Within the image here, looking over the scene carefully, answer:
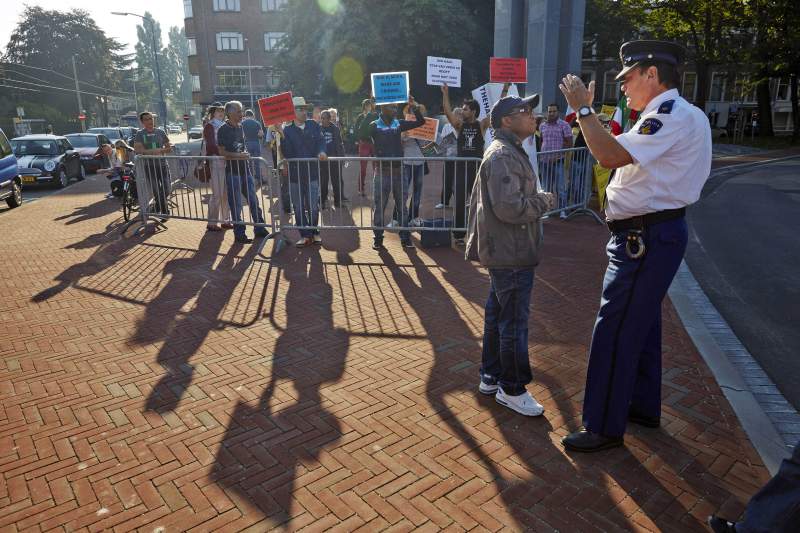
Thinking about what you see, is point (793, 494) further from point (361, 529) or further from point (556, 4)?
point (556, 4)

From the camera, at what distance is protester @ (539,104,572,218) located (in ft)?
30.2

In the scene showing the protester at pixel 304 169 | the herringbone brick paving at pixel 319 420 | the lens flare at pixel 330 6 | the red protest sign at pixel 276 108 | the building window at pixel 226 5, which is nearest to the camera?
the herringbone brick paving at pixel 319 420

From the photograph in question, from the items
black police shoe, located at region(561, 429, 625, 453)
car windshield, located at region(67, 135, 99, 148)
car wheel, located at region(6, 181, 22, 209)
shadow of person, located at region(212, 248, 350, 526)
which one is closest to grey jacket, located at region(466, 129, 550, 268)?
black police shoe, located at region(561, 429, 625, 453)

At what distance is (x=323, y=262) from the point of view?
25.1 feet

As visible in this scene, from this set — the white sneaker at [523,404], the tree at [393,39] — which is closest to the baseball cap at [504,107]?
the white sneaker at [523,404]

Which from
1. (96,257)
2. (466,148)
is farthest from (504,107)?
(96,257)

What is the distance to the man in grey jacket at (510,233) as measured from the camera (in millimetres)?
3387

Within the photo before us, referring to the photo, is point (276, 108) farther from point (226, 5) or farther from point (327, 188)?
point (226, 5)

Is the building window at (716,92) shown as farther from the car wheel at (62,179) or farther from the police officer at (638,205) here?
the police officer at (638,205)

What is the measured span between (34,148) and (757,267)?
17927mm

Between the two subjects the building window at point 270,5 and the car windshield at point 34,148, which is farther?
the building window at point 270,5

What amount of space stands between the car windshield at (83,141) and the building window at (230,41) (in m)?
38.3

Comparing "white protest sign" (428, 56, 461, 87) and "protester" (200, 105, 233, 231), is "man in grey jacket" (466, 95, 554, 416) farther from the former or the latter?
"protester" (200, 105, 233, 231)

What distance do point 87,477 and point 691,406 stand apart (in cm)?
362
